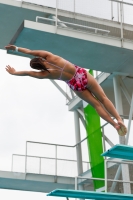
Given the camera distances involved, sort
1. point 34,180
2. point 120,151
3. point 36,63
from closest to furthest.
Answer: point 36,63
point 120,151
point 34,180

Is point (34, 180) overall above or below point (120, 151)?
above

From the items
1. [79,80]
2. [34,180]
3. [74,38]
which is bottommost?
[79,80]

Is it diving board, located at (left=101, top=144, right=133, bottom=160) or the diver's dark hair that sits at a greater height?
the diver's dark hair

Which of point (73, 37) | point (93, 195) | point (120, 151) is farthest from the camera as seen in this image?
point (73, 37)

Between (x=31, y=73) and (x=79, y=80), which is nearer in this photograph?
(x=79, y=80)

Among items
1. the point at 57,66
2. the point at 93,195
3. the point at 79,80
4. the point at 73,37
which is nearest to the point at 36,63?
the point at 57,66

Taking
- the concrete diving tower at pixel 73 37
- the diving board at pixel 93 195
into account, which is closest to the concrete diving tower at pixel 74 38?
the concrete diving tower at pixel 73 37

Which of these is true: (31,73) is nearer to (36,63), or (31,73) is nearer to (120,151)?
(36,63)

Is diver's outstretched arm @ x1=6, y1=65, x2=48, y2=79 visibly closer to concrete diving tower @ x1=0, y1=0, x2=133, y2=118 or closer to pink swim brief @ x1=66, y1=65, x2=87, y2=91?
pink swim brief @ x1=66, y1=65, x2=87, y2=91

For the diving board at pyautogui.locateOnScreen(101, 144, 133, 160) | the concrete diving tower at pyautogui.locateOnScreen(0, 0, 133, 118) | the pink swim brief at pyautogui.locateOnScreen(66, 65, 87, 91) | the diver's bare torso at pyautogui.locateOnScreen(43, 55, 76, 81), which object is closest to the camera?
the diver's bare torso at pyautogui.locateOnScreen(43, 55, 76, 81)

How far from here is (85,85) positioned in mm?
8656

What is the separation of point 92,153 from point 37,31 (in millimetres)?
5941

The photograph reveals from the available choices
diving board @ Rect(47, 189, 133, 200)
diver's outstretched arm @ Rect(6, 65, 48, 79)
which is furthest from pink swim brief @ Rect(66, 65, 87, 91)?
diving board @ Rect(47, 189, 133, 200)

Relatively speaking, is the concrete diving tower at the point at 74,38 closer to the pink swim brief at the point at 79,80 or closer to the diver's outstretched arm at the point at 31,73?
the diver's outstretched arm at the point at 31,73
